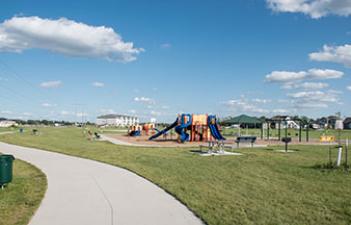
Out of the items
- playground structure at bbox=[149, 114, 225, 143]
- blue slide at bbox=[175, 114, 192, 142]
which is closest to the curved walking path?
blue slide at bbox=[175, 114, 192, 142]

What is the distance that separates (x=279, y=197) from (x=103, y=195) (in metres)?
3.95

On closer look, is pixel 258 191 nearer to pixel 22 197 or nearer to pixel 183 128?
pixel 22 197

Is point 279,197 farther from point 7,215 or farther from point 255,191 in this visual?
point 7,215

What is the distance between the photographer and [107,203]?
668 cm

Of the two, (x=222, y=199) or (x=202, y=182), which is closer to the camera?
(x=222, y=199)

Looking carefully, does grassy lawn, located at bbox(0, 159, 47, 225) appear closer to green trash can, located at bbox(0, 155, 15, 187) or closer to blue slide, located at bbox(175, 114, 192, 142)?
green trash can, located at bbox(0, 155, 15, 187)

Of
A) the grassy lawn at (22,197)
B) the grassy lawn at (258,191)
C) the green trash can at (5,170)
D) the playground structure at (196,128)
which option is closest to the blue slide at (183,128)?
the playground structure at (196,128)

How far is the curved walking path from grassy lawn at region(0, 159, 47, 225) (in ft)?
0.62

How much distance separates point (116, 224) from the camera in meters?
5.32

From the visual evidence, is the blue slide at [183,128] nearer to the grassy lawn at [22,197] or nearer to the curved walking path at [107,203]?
the grassy lawn at [22,197]

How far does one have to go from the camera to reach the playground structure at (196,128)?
1187 inches

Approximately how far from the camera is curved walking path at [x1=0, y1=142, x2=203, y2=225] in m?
5.55

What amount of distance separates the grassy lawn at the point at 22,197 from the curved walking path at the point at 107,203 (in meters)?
0.19

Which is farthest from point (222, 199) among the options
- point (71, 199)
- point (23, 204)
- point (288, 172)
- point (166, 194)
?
point (288, 172)
